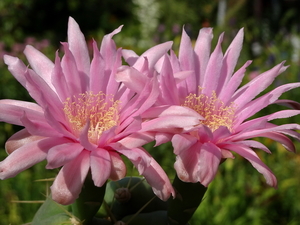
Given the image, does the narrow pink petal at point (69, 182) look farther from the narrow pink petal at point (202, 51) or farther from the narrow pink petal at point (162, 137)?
the narrow pink petal at point (202, 51)

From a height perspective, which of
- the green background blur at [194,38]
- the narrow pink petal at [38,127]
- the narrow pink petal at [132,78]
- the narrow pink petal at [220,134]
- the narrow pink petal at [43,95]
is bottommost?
the green background blur at [194,38]

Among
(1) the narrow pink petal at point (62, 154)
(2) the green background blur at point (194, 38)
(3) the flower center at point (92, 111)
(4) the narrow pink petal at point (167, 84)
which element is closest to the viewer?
(1) the narrow pink petal at point (62, 154)

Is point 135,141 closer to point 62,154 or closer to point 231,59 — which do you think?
point 62,154

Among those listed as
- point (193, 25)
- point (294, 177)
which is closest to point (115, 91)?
point (294, 177)

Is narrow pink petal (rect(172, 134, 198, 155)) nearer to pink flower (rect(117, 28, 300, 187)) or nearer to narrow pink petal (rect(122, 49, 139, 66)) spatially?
pink flower (rect(117, 28, 300, 187))

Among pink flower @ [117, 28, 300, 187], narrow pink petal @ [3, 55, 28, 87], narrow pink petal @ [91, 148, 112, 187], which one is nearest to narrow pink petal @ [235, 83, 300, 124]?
pink flower @ [117, 28, 300, 187]

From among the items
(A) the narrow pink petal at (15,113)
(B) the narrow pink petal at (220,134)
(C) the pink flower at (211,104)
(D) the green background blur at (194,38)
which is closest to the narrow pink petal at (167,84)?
(C) the pink flower at (211,104)

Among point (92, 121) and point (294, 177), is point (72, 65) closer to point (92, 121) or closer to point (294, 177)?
point (92, 121)
